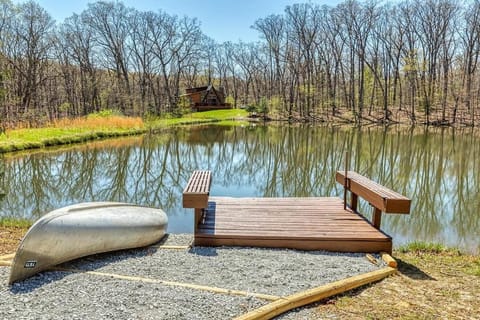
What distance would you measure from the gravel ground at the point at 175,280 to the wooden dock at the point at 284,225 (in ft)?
0.50

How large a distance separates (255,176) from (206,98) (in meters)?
41.1

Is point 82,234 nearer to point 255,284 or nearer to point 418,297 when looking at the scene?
point 255,284

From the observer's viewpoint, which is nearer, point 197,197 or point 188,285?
point 188,285

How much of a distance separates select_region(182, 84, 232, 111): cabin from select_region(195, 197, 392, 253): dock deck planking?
45300 millimetres

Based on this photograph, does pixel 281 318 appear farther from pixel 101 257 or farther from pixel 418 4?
pixel 418 4

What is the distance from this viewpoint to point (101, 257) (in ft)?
13.9

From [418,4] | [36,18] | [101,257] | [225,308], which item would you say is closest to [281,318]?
[225,308]

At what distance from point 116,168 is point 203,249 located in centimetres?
910

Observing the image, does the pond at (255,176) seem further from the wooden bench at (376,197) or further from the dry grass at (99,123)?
the dry grass at (99,123)

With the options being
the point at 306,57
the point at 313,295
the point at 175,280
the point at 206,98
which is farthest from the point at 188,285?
the point at 206,98

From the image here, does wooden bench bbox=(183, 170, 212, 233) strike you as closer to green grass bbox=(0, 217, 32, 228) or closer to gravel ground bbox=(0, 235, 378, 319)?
gravel ground bbox=(0, 235, 378, 319)

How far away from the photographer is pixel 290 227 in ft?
16.6

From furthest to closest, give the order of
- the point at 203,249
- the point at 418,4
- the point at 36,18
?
the point at 418,4
the point at 36,18
the point at 203,249

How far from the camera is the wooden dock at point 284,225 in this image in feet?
15.2
